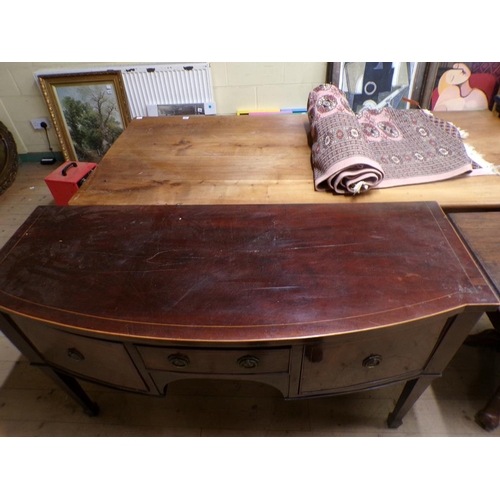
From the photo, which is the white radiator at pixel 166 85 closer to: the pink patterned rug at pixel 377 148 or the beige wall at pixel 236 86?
the beige wall at pixel 236 86

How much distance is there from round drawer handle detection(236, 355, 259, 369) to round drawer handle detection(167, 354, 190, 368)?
124 mm

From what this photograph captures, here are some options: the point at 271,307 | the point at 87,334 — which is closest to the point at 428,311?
the point at 271,307

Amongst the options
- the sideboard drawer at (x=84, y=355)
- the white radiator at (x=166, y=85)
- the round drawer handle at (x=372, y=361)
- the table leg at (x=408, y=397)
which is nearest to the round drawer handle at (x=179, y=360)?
the sideboard drawer at (x=84, y=355)

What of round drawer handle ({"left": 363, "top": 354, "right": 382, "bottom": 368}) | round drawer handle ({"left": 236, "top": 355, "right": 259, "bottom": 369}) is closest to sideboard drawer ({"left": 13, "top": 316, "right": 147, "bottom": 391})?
round drawer handle ({"left": 236, "top": 355, "right": 259, "bottom": 369})

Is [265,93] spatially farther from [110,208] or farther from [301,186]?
[110,208]

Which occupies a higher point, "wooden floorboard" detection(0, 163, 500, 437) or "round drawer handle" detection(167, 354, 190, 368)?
"round drawer handle" detection(167, 354, 190, 368)

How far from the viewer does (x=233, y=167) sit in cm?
129

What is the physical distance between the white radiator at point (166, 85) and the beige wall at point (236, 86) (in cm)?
9

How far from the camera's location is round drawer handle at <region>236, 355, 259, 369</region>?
Result: 749 mm

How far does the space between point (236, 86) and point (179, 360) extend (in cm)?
215

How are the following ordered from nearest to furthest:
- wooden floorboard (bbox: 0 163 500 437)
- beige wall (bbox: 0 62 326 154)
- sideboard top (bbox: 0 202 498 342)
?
sideboard top (bbox: 0 202 498 342) < wooden floorboard (bbox: 0 163 500 437) < beige wall (bbox: 0 62 326 154)

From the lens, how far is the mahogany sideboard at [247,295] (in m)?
0.70

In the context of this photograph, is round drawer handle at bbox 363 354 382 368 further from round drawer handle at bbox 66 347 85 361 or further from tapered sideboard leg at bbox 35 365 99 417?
tapered sideboard leg at bbox 35 365 99 417

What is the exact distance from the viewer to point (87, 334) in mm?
729
